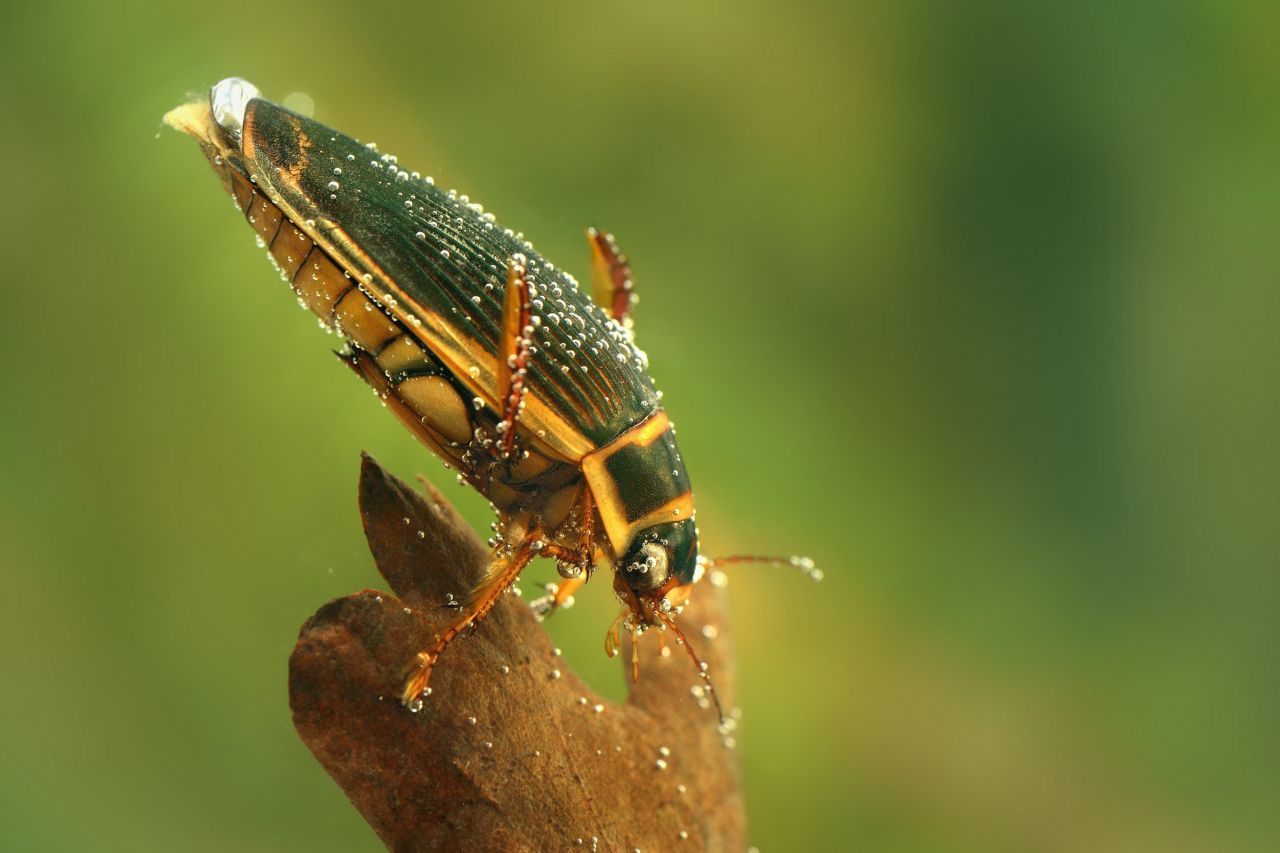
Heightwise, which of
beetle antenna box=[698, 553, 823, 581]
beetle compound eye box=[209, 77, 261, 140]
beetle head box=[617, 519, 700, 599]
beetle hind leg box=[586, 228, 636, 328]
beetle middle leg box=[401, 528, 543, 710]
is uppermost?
beetle compound eye box=[209, 77, 261, 140]

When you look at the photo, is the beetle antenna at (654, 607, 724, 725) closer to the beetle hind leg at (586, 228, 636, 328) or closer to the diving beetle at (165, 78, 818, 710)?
the diving beetle at (165, 78, 818, 710)

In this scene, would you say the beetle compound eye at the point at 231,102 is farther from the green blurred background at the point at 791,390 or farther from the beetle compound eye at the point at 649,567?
the beetle compound eye at the point at 649,567

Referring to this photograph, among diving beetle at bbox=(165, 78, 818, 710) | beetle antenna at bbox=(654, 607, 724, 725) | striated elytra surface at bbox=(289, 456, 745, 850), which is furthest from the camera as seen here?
beetle antenna at bbox=(654, 607, 724, 725)

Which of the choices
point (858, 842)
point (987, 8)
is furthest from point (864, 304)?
point (858, 842)

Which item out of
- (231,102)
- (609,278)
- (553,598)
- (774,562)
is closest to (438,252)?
(231,102)

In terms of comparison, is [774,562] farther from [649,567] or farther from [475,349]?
[475,349]

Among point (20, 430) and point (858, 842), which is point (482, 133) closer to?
point (20, 430)

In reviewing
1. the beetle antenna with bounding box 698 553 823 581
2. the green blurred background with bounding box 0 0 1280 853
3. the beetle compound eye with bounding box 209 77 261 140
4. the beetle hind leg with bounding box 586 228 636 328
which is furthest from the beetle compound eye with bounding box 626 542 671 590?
the beetle compound eye with bounding box 209 77 261 140
